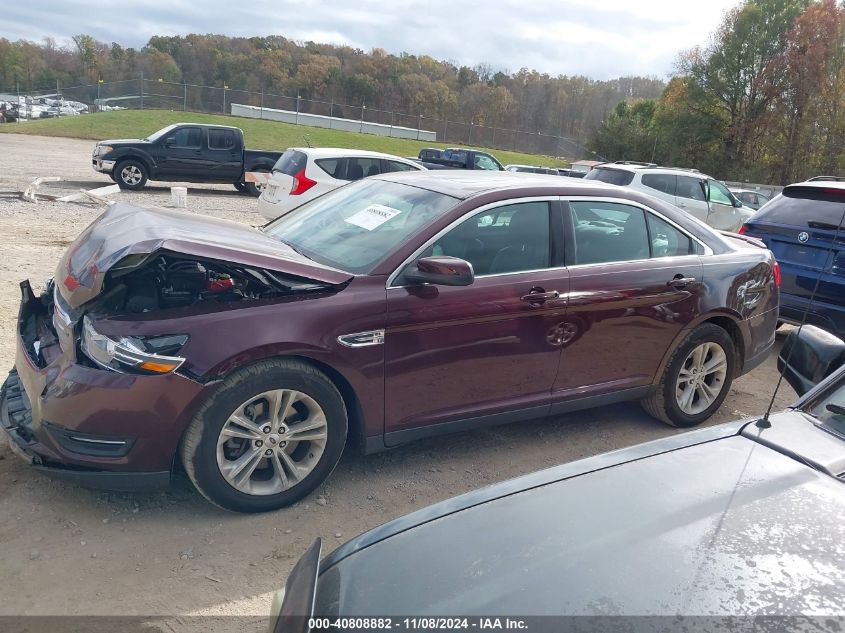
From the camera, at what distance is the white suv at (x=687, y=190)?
14969 millimetres

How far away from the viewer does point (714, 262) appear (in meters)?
4.74

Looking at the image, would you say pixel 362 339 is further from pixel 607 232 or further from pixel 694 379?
pixel 694 379

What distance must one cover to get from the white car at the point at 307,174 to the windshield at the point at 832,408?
9662mm

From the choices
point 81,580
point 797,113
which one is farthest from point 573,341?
point 797,113

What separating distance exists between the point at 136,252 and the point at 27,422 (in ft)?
3.42

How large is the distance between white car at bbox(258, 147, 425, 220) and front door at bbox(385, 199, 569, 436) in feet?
25.8

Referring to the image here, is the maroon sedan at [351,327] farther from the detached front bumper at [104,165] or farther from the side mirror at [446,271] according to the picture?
the detached front bumper at [104,165]

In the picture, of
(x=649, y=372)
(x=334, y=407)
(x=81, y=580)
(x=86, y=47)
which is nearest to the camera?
(x=81, y=580)

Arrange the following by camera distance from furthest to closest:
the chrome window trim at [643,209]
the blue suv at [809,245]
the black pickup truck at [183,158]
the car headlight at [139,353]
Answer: the black pickup truck at [183,158] < the blue suv at [809,245] < the chrome window trim at [643,209] < the car headlight at [139,353]

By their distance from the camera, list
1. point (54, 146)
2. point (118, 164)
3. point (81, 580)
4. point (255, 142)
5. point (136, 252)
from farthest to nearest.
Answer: point (255, 142)
point (54, 146)
point (118, 164)
point (136, 252)
point (81, 580)

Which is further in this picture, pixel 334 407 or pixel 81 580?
pixel 334 407

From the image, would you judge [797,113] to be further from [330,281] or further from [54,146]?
[330,281]

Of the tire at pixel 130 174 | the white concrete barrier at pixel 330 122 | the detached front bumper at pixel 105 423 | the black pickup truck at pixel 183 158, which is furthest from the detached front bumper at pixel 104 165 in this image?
the white concrete barrier at pixel 330 122

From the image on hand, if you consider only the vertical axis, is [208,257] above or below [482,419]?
above
